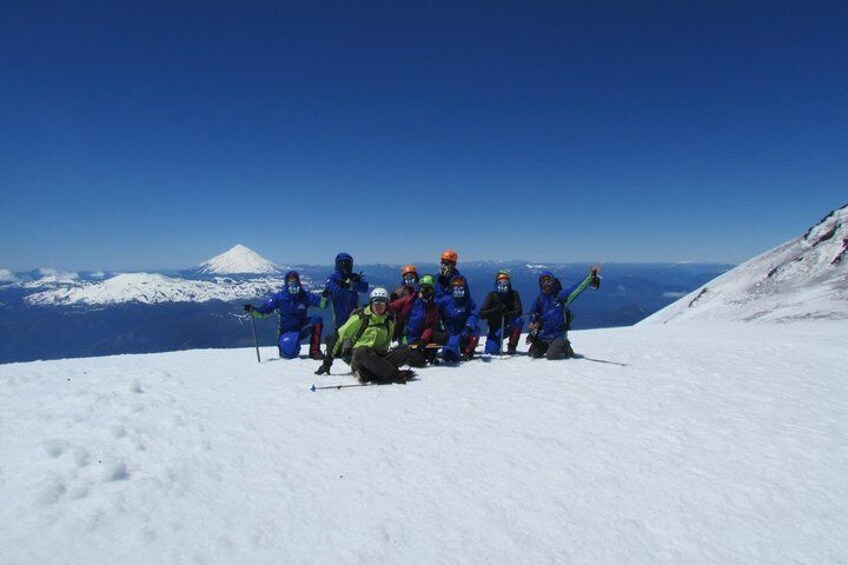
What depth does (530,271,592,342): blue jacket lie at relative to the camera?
36.2ft

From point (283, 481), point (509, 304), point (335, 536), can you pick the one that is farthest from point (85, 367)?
point (509, 304)

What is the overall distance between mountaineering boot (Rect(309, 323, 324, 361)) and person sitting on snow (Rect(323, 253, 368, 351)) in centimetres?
62

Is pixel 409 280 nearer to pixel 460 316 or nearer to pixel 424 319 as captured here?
pixel 424 319

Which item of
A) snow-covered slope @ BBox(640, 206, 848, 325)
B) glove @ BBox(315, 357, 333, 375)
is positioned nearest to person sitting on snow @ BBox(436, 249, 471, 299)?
glove @ BBox(315, 357, 333, 375)

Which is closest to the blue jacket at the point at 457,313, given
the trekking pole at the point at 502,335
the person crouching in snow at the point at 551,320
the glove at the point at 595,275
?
the trekking pole at the point at 502,335

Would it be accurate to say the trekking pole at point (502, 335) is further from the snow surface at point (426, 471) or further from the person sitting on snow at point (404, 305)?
the snow surface at point (426, 471)

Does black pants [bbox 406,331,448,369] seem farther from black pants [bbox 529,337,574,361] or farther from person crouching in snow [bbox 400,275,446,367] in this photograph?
black pants [bbox 529,337,574,361]

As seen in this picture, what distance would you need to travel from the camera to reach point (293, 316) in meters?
12.7

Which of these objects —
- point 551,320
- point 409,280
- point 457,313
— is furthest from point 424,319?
point 551,320

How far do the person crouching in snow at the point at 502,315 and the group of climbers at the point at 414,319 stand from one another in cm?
3

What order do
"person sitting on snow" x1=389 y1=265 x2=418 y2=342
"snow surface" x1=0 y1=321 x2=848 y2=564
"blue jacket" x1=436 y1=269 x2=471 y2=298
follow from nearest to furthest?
"snow surface" x1=0 y1=321 x2=848 y2=564
"person sitting on snow" x1=389 y1=265 x2=418 y2=342
"blue jacket" x1=436 y1=269 x2=471 y2=298

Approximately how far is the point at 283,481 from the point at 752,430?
6726 millimetres

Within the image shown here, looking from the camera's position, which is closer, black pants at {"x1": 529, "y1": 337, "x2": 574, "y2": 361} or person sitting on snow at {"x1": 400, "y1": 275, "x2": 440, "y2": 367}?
black pants at {"x1": 529, "y1": 337, "x2": 574, "y2": 361}

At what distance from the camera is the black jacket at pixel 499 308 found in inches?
472
